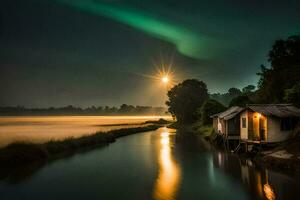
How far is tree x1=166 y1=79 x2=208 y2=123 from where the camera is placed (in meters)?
116

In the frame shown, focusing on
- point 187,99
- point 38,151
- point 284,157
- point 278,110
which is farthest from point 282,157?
point 187,99

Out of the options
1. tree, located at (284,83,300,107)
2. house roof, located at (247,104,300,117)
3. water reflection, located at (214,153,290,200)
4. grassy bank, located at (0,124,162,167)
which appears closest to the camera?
water reflection, located at (214,153,290,200)

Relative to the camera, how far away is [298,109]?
114ft

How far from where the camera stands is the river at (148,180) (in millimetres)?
20281

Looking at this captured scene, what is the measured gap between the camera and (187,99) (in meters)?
116

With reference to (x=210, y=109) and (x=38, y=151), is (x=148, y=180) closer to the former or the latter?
(x=38, y=151)

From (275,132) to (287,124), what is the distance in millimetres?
1733

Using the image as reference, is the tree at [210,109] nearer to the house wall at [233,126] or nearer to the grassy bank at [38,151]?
the house wall at [233,126]

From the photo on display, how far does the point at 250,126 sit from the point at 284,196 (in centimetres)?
1801

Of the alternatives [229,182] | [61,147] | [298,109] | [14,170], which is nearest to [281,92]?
[298,109]

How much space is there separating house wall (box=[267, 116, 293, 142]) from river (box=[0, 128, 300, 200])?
3966 mm

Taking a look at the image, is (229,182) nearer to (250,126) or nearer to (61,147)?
(250,126)

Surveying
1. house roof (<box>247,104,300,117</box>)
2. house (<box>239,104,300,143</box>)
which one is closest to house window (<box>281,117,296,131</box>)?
house (<box>239,104,300,143</box>)

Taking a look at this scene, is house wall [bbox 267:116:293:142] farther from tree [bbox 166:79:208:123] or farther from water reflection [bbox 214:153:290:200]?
tree [bbox 166:79:208:123]
